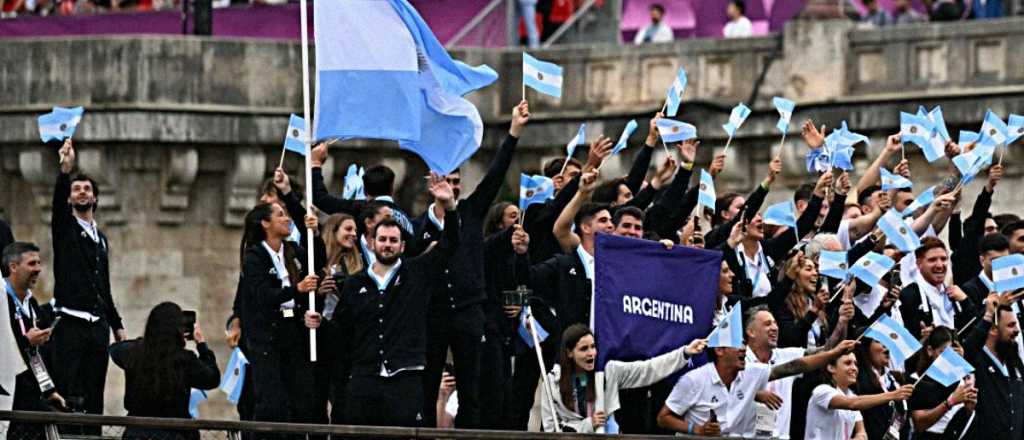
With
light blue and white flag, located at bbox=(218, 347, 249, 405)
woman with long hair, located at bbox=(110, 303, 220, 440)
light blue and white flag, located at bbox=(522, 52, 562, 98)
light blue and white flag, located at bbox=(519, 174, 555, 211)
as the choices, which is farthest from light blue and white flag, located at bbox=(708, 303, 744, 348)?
light blue and white flag, located at bbox=(218, 347, 249, 405)

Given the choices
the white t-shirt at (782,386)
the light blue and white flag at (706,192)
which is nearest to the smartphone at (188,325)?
the white t-shirt at (782,386)

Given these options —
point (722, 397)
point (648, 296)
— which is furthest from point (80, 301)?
point (722, 397)

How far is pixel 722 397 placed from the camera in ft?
Result: 79.0

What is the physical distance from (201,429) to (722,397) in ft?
10.8

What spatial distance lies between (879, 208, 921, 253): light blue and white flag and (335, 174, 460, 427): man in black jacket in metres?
3.36

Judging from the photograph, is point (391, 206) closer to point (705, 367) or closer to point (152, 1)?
point (705, 367)

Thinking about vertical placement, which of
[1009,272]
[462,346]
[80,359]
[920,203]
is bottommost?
[80,359]

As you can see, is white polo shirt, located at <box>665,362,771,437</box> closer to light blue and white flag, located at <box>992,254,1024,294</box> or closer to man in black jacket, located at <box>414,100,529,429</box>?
man in black jacket, located at <box>414,100,529,429</box>

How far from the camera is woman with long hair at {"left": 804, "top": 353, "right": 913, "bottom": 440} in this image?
24328 millimetres

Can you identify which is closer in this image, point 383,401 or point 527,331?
point 383,401

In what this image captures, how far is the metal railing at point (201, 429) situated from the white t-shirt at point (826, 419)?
1.77m

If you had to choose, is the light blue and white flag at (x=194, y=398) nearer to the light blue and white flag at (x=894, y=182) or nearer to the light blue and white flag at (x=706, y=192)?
the light blue and white flag at (x=706, y=192)

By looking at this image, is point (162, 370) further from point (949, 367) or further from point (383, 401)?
point (949, 367)

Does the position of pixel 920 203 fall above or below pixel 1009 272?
A: above
